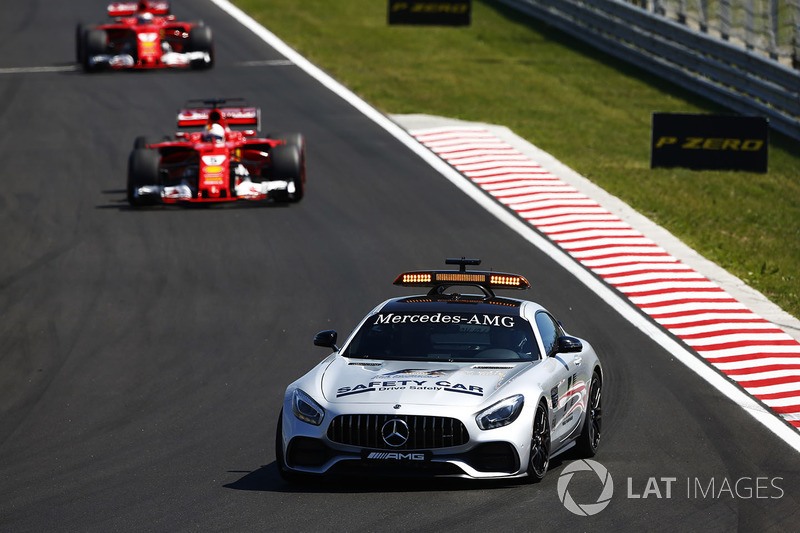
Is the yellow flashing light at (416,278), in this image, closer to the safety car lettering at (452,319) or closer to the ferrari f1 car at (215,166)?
the safety car lettering at (452,319)

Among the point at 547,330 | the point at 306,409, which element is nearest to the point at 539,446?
the point at 547,330

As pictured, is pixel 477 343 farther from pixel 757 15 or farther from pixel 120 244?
pixel 757 15

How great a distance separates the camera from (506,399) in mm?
9586

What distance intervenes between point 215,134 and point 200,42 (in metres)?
11.7

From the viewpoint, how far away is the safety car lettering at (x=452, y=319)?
10.8 m

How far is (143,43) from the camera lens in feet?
107

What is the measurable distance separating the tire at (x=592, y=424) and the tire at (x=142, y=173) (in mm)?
11636

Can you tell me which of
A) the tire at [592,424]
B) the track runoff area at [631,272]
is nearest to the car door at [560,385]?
the tire at [592,424]

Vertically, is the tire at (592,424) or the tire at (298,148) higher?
the tire at (592,424)

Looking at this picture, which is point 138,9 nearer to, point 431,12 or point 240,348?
point 431,12

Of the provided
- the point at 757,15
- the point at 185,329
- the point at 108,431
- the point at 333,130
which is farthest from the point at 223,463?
the point at 757,15

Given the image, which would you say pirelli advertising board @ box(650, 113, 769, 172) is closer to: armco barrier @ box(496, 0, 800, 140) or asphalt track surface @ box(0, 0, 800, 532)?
asphalt track surface @ box(0, 0, 800, 532)

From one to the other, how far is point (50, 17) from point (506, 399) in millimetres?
33623

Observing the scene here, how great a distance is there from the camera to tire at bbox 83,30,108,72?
31922 millimetres
